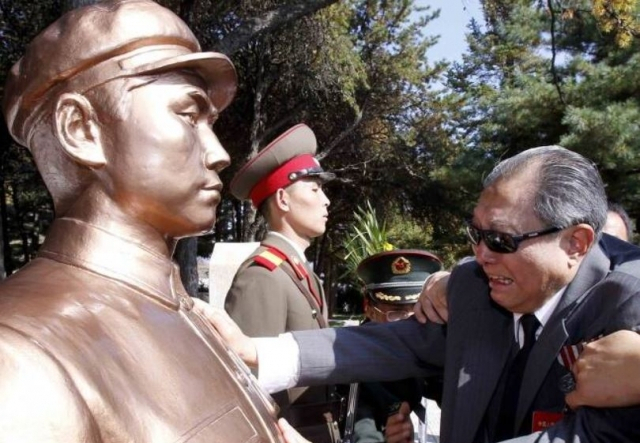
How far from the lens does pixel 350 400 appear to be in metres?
3.46

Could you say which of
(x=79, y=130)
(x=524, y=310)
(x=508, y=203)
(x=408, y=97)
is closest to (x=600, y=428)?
(x=524, y=310)

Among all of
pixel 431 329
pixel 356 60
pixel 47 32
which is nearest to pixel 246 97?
pixel 356 60

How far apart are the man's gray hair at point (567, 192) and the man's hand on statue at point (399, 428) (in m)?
1.37

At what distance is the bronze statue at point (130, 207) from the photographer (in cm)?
126

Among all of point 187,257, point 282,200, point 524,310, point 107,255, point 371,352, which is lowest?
point 187,257

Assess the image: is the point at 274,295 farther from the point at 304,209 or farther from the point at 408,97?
the point at 408,97

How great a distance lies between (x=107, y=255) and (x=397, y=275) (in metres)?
2.61

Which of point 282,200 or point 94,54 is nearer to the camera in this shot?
point 94,54

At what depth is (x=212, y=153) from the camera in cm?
150

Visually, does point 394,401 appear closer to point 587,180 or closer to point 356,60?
point 587,180

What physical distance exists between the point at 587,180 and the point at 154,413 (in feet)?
5.18

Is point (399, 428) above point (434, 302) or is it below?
below

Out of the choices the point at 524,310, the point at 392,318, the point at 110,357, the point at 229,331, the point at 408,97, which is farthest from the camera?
the point at 408,97

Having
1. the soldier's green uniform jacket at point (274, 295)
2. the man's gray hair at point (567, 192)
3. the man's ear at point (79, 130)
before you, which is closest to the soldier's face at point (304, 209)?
the soldier's green uniform jacket at point (274, 295)
